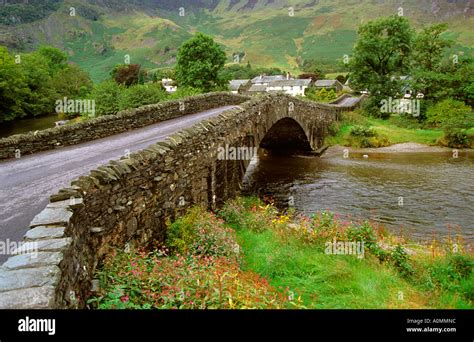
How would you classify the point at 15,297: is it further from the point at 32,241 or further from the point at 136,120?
the point at 136,120

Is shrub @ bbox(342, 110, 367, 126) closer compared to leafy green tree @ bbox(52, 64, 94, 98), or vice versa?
shrub @ bbox(342, 110, 367, 126)

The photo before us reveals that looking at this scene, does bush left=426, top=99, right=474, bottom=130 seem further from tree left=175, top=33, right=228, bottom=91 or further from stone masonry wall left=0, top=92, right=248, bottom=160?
tree left=175, top=33, right=228, bottom=91

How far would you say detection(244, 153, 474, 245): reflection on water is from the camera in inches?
693

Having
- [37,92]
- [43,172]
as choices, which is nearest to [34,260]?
[43,172]

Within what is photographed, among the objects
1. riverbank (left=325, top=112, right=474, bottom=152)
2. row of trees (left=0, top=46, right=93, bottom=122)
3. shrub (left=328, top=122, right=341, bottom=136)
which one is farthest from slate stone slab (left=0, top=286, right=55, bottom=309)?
row of trees (left=0, top=46, right=93, bottom=122)

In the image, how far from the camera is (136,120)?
1842cm

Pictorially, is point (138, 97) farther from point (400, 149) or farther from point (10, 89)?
point (400, 149)

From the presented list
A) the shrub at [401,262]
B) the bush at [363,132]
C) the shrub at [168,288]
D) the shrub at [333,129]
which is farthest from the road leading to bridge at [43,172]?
the bush at [363,132]

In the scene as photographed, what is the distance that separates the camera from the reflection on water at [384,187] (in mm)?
17594

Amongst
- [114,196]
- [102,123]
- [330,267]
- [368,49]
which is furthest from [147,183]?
[368,49]

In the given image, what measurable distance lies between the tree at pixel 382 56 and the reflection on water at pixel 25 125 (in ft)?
131

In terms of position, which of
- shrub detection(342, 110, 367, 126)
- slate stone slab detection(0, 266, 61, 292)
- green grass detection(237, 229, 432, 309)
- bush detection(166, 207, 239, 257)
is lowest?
green grass detection(237, 229, 432, 309)

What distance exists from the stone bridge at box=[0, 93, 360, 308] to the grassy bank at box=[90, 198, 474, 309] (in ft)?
1.45

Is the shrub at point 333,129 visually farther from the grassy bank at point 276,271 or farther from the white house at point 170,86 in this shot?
the white house at point 170,86
